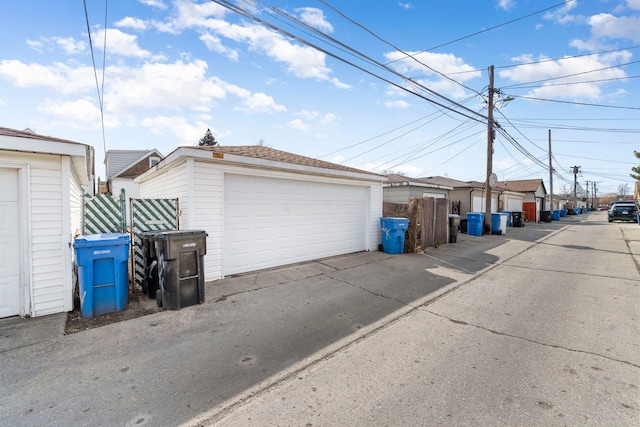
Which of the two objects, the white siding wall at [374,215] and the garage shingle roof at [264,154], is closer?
the garage shingle roof at [264,154]

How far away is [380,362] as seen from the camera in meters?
3.05

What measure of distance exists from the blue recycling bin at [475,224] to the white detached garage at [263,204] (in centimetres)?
804

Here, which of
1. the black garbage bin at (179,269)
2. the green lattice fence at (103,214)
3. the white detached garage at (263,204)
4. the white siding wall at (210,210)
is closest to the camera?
the black garbage bin at (179,269)

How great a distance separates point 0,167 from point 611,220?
37.3 meters

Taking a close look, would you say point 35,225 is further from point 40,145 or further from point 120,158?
point 120,158

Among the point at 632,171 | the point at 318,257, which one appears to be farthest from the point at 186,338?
the point at 632,171

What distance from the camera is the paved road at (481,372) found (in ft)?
7.46

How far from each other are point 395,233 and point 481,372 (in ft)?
21.2

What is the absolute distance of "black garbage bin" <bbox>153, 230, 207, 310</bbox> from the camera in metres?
4.48

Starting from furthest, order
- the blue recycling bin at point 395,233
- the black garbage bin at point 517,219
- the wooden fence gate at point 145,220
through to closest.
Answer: the black garbage bin at point 517,219
the blue recycling bin at point 395,233
the wooden fence gate at point 145,220

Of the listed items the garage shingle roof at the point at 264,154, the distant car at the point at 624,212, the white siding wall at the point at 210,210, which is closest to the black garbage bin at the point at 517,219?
the distant car at the point at 624,212

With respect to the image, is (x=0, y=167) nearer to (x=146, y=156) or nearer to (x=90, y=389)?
(x=90, y=389)

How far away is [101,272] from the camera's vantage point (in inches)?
166

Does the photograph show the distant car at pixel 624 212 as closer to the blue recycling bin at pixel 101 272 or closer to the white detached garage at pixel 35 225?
the blue recycling bin at pixel 101 272
